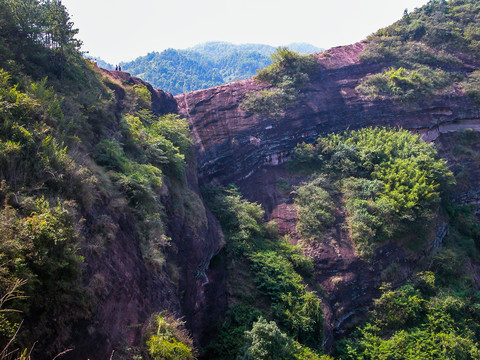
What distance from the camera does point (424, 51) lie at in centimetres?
2458

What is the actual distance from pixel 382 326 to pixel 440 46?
71.0 feet

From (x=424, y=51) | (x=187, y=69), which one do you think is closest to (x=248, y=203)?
(x=424, y=51)

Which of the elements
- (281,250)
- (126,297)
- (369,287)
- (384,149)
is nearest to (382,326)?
(369,287)

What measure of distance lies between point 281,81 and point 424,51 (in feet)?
36.8

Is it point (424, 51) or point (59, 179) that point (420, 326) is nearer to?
point (59, 179)

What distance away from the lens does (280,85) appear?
21750 mm

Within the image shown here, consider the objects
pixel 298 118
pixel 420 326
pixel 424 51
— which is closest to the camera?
pixel 420 326

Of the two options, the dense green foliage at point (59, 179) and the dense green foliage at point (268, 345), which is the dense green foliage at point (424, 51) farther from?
the dense green foliage at point (268, 345)

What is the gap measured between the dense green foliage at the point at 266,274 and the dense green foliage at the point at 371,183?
203 centimetres

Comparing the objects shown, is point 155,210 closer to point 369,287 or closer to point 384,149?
point 369,287

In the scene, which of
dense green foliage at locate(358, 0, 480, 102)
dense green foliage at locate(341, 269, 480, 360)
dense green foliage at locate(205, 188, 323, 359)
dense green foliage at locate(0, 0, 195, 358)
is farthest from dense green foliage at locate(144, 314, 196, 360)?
dense green foliage at locate(358, 0, 480, 102)

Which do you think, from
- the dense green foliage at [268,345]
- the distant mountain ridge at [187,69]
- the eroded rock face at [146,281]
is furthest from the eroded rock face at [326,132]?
the distant mountain ridge at [187,69]

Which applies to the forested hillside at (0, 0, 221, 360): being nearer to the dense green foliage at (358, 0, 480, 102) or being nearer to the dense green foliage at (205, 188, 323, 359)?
the dense green foliage at (205, 188, 323, 359)

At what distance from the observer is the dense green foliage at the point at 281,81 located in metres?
20.6
